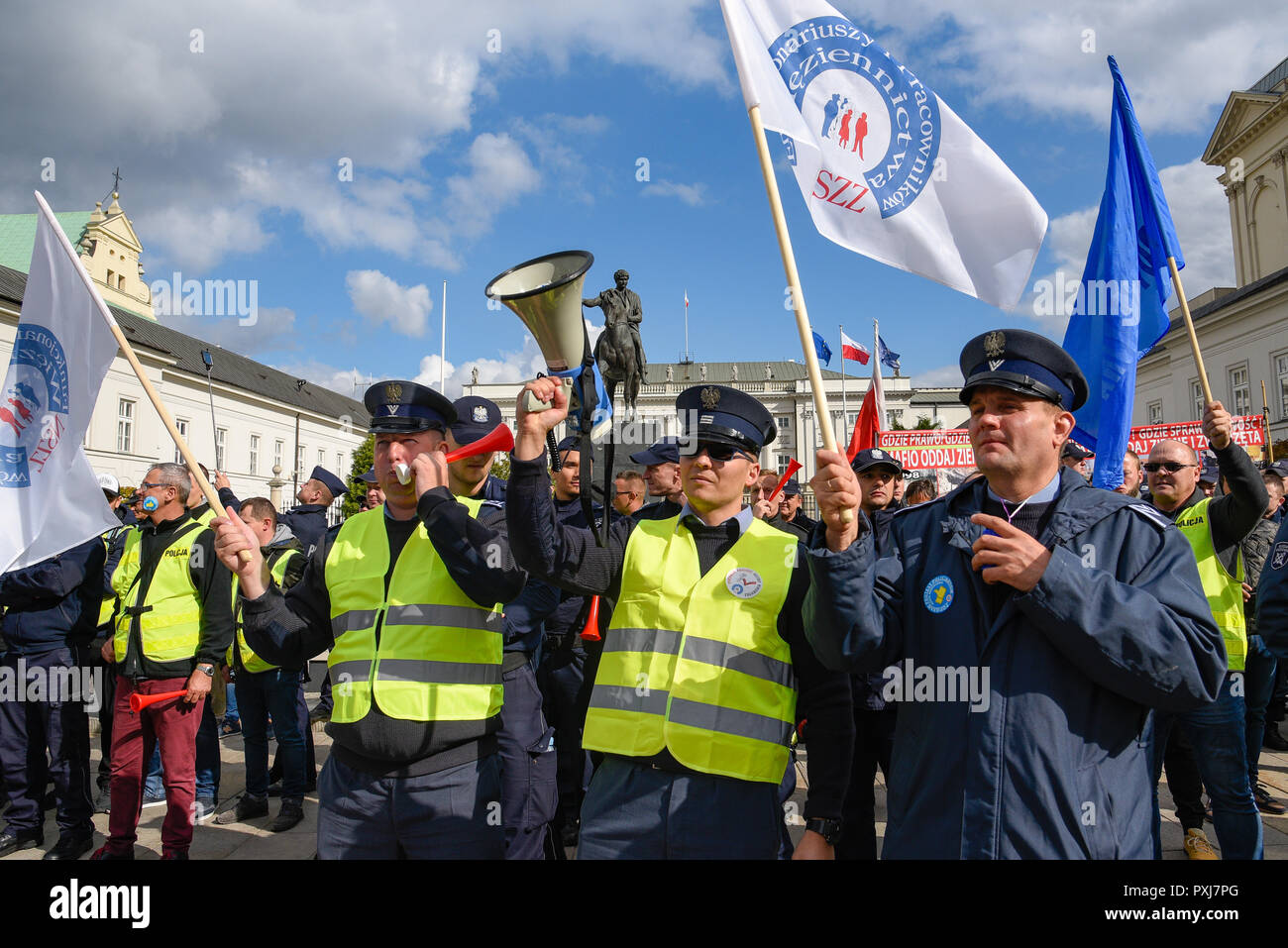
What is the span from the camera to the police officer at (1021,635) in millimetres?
1825

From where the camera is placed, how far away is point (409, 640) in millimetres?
2730

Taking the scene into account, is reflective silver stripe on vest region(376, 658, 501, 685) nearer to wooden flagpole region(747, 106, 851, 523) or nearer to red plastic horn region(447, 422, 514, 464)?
red plastic horn region(447, 422, 514, 464)

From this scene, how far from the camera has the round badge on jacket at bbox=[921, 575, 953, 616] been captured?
2.11 m

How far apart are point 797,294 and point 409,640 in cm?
168

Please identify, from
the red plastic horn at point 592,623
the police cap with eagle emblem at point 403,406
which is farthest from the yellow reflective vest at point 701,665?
the red plastic horn at point 592,623

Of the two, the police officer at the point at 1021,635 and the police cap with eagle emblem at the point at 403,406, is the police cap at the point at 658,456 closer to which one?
the police cap with eagle emblem at the point at 403,406

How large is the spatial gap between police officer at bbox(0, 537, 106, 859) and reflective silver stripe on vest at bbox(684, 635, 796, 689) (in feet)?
14.5

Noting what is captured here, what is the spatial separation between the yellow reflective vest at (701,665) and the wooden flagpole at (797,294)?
1.94 feet

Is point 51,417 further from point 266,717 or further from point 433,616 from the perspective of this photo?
point 266,717

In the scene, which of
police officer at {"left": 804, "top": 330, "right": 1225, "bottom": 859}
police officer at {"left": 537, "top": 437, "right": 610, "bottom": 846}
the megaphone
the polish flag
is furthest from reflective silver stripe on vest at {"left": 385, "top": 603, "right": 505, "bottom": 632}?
the polish flag

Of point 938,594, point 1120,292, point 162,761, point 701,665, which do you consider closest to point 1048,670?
point 938,594

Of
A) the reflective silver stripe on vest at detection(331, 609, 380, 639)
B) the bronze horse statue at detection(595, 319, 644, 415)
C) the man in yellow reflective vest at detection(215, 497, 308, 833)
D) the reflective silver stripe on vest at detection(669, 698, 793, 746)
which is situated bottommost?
the man in yellow reflective vest at detection(215, 497, 308, 833)

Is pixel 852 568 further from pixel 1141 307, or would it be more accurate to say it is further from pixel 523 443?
pixel 1141 307
